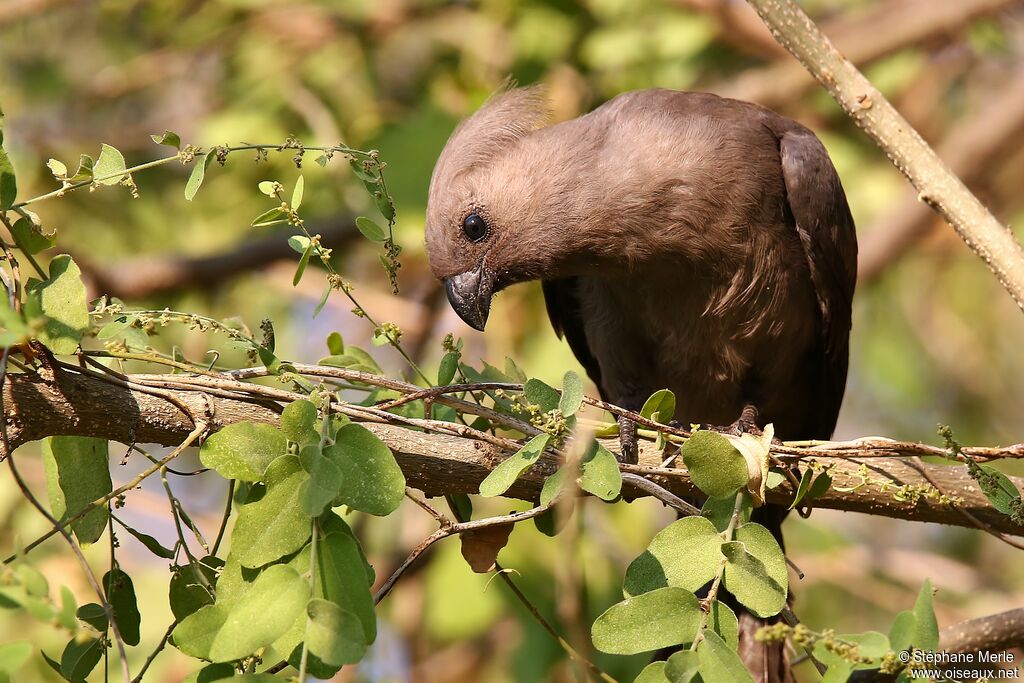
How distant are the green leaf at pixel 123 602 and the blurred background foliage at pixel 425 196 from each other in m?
2.18

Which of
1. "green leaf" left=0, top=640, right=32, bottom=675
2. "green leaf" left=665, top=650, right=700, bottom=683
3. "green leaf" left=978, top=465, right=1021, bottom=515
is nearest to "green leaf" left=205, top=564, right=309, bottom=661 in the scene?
"green leaf" left=0, top=640, right=32, bottom=675

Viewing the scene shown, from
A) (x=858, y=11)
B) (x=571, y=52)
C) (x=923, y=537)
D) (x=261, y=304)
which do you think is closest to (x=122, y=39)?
(x=261, y=304)

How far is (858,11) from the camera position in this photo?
662 cm

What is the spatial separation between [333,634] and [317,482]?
278mm

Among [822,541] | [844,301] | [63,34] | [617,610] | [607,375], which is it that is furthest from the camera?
[63,34]

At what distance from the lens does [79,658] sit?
2.14 meters

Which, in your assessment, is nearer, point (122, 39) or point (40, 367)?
point (40, 367)

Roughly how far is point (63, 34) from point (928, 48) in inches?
220

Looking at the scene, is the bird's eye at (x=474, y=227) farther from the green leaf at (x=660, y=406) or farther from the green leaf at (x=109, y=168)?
the green leaf at (x=109, y=168)

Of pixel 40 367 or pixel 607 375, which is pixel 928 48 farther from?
pixel 40 367

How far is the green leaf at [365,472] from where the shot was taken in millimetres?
2045

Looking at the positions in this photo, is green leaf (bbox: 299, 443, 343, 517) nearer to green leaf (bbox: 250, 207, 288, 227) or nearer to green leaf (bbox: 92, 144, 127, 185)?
green leaf (bbox: 250, 207, 288, 227)

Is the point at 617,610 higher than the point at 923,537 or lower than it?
higher

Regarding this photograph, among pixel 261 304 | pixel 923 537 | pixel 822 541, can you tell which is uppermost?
pixel 261 304
